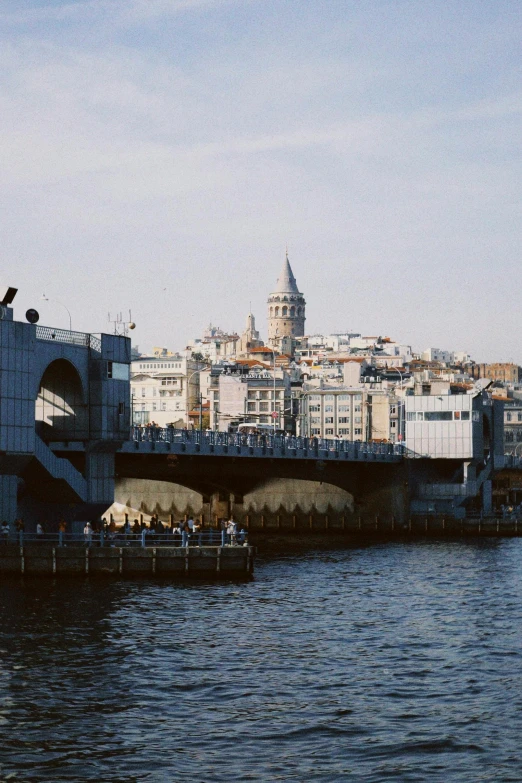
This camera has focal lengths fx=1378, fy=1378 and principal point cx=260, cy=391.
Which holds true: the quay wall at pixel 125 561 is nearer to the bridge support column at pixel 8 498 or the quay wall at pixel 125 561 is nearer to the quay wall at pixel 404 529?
the bridge support column at pixel 8 498

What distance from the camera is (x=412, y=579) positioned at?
294 ft

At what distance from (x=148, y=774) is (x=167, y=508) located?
10199 cm

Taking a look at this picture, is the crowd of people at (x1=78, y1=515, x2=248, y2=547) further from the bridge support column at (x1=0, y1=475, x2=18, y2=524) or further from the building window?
the building window

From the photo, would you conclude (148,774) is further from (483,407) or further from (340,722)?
(483,407)

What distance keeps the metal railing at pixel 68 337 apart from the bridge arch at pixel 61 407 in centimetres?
212

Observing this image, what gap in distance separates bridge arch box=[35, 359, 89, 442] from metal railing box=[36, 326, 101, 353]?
212 centimetres

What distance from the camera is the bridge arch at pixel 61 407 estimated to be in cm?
8938

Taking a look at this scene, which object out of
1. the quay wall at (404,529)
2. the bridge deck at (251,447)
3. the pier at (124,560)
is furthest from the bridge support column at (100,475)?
the quay wall at (404,529)

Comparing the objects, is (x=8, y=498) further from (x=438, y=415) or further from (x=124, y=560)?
(x=438, y=415)

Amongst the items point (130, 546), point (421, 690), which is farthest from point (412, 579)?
point (421, 690)

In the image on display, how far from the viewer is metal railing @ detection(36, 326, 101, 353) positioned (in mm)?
85812

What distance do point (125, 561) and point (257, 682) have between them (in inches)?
1142

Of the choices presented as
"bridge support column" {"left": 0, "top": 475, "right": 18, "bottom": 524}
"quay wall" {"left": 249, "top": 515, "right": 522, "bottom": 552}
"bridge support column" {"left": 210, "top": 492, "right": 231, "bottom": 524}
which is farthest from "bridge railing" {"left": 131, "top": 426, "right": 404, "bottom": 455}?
"bridge support column" {"left": 0, "top": 475, "right": 18, "bottom": 524}

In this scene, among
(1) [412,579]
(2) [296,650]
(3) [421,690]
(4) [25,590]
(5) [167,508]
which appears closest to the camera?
(3) [421,690]
